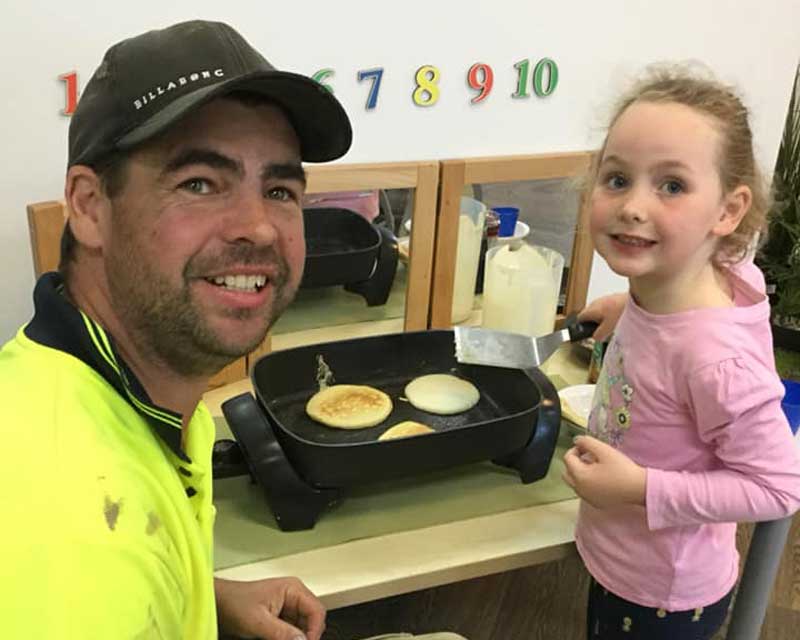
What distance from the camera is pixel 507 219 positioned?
1.68 m

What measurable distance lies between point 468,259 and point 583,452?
2.13 feet

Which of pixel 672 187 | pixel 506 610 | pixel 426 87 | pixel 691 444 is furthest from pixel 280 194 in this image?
pixel 506 610

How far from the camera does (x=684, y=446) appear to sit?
1.03 m

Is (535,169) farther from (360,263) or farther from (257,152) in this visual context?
(257,152)

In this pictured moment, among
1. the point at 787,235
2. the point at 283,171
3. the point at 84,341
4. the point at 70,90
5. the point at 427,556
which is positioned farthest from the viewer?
the point at 787,235

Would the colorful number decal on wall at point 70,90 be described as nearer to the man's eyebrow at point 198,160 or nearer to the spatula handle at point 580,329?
the man's eyebrow at point 198,160

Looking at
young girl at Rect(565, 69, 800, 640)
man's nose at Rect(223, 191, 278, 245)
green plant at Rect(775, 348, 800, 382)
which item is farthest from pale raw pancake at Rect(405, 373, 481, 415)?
green plant at Rect(775, 348, 800, 382)

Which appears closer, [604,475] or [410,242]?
[604,475]

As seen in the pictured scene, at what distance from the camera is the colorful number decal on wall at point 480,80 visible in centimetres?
148

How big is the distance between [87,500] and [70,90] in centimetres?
84

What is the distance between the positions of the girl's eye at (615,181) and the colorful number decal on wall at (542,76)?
585 millimetres

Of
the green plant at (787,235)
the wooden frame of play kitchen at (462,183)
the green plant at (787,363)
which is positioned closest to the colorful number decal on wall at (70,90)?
the wooden frame of play kitchen at (462,183)

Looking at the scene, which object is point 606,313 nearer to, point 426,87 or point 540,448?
point 540,448

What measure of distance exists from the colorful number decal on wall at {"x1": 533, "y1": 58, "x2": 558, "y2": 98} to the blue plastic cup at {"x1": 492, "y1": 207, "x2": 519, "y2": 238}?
9.3 inches
